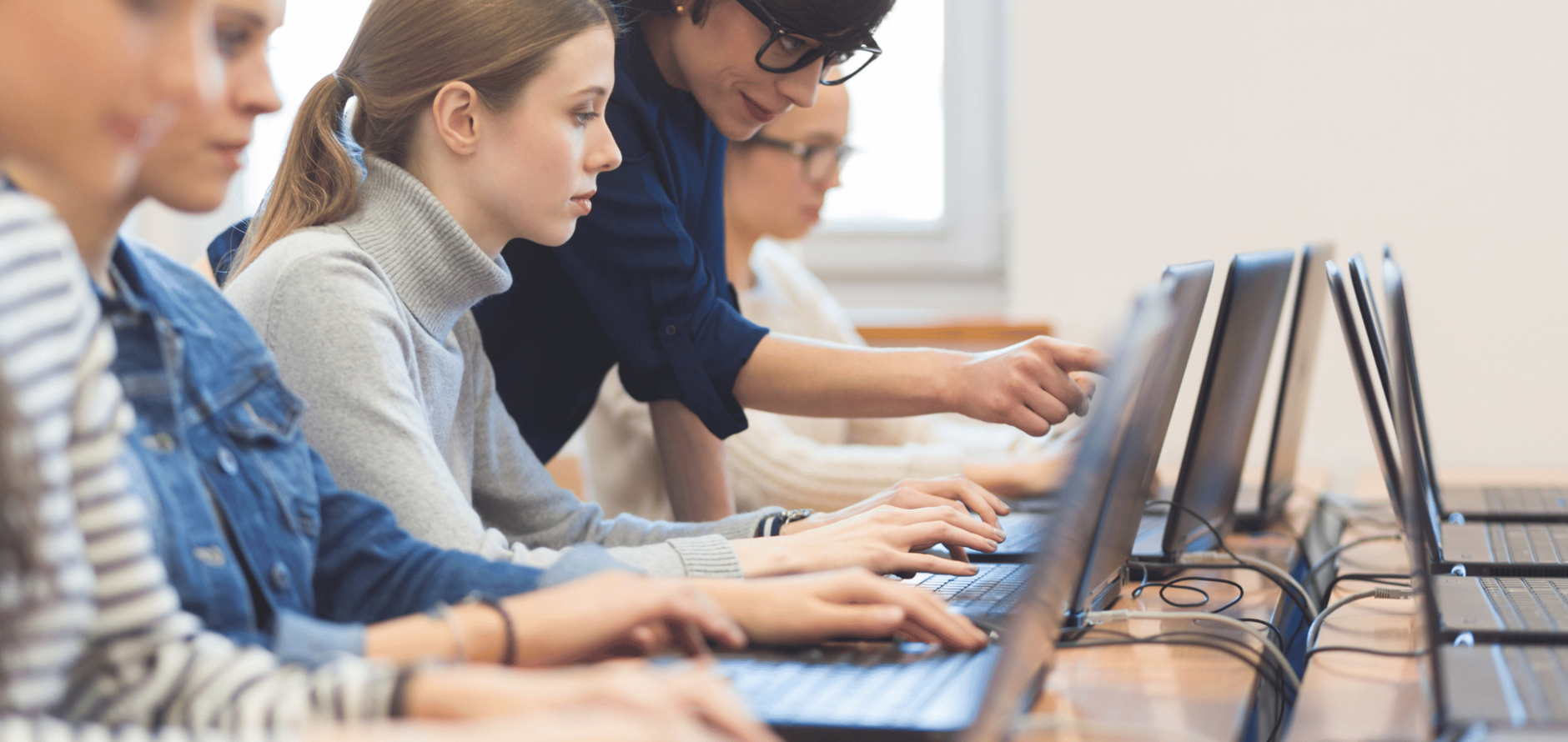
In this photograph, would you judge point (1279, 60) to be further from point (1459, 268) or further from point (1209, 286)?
point (1209, 286)

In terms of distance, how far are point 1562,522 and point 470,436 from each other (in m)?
1.11

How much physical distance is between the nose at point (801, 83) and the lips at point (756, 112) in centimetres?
3

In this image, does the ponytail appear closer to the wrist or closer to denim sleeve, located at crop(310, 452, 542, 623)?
denim sleeve, located at crop(310, 452, 542, 623)

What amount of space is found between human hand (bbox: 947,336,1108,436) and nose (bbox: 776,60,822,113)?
0.33m

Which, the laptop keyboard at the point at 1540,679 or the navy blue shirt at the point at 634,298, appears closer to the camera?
the laptop keyboard at the point at 1540,679

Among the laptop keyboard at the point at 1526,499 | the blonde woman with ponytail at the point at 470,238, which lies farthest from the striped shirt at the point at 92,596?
the laptop keyboard at the point at 1526,499

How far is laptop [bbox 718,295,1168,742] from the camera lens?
65 centimetres

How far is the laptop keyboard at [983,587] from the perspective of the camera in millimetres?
913

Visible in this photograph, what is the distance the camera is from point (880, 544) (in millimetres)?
1021

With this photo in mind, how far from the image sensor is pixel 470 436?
1.18m

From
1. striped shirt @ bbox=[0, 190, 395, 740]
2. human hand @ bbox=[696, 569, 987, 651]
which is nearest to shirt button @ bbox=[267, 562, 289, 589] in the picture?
striped shirt @ bbox=[0, 190, 395, 740]

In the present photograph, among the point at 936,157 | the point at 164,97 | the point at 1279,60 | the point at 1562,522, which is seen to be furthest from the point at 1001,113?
the point at 164,97

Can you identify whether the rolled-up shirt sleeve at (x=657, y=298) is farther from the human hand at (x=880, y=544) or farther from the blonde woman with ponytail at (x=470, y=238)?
the human hand at (x=880, y=544)

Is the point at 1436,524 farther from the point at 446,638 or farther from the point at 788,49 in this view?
the point at 446,638
